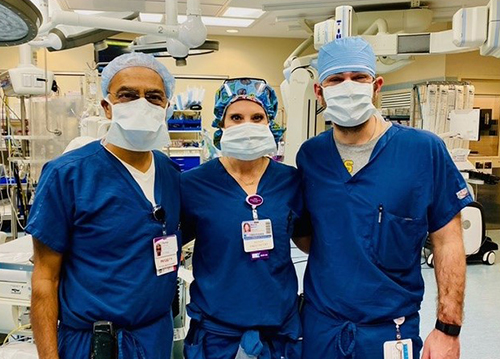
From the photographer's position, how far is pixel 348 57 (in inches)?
58.3

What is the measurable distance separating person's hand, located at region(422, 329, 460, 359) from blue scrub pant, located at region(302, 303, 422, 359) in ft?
0.15

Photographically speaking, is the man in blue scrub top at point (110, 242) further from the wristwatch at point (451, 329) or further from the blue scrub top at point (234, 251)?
the wristwatch at point (451, 329)

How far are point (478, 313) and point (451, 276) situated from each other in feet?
8.29

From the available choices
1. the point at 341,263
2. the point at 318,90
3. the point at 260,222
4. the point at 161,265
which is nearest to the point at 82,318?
the point at 161,265

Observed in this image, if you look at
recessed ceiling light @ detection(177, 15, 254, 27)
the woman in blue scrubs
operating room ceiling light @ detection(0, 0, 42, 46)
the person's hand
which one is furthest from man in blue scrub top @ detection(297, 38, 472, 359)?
recessed ceiling light @ detection(177, 15, 254, 27)

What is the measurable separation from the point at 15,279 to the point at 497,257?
498cm

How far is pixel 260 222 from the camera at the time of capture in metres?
1.42

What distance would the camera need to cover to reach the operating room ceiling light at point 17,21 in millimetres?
808

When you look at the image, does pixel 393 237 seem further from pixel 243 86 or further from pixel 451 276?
pixel 243 86

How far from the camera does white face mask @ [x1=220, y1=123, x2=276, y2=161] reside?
1.49 metres

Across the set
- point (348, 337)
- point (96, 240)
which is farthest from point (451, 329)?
point (96, 240)

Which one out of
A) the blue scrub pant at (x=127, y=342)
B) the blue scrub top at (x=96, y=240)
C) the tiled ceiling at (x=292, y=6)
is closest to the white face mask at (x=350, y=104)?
the blue scrub top at (x=96, y=240)

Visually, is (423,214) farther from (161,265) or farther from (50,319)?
(50,319)

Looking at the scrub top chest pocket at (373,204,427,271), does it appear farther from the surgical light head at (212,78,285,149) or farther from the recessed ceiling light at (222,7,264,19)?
the recessed ceiling light at (222,7,264,19)
